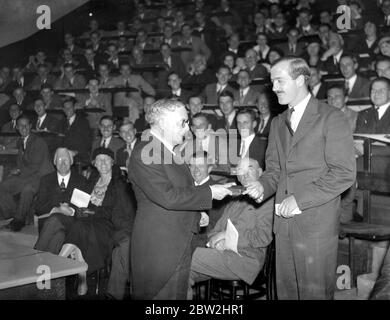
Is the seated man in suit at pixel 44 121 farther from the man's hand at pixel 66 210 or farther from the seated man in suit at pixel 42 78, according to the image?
the man's hand at pixel 66 210

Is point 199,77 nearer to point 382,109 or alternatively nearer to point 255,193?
point 382,109

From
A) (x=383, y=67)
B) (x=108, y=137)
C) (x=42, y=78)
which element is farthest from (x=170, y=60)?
(x=383, y=67)

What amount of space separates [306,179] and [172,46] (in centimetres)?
754

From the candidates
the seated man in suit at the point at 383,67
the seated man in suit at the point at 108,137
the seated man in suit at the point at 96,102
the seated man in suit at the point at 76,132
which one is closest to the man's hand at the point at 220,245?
the seated man in suit at the point at 108,137

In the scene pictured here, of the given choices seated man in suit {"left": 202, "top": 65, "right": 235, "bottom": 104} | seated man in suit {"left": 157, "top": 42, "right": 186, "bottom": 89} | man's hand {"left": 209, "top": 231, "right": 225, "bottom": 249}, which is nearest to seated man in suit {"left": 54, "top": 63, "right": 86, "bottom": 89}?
seated man in suit {"left": 157, "top": 42, "right": 186, "bottom": 89}

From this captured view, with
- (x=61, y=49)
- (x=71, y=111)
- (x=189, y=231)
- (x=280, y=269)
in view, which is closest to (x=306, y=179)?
(x=280, y=269)

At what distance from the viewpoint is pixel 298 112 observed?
2.38 metres

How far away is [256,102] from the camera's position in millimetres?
6551

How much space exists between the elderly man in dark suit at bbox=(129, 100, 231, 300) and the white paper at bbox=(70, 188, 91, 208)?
2.46 meters

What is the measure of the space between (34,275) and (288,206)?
1340 millimetres

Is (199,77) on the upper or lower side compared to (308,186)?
upper

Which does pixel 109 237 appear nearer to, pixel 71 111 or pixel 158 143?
pixel 158 143

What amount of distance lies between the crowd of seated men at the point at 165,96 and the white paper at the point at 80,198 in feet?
0.24

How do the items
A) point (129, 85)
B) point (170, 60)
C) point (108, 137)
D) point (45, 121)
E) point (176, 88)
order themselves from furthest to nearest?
point (170, 60), point (129, 85), point (176, 88), point (45, 121), point (108, 137)
